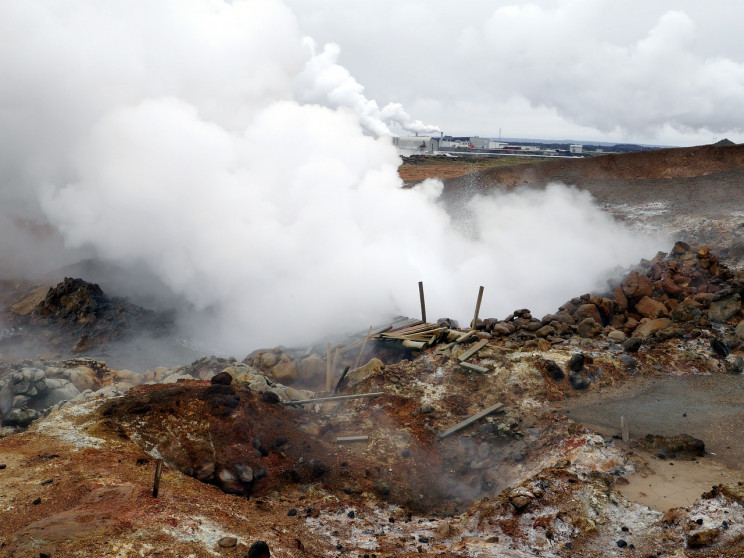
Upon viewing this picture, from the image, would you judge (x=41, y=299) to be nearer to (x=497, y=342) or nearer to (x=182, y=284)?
(x=182, y=284)

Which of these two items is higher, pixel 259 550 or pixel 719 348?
pixel 719 348

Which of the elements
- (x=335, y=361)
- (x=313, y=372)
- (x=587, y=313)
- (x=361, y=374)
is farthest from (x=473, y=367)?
(x=587, y=313)

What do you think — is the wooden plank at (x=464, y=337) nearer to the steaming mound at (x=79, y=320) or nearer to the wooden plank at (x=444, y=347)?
the wooden plank at (x=444, y=347)

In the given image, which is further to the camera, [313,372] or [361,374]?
[313,372]

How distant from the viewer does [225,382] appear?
7.86 metres

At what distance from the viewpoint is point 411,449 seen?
7.29 meters

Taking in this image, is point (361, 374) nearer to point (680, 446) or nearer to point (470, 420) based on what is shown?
point (470, 420)

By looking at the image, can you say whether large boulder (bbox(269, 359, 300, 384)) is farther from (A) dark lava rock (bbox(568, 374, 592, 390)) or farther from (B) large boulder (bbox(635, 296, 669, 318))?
(B) large boulder (bbox(635, 296, 669, 318))

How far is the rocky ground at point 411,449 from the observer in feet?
15.8

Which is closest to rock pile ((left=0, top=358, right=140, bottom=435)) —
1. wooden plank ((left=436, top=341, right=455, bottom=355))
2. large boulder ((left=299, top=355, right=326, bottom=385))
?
large boulder ((left=299, top=355, right=326, bottom=385))

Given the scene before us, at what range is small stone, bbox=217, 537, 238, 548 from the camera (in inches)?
170

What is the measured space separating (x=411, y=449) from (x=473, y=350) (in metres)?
3.14

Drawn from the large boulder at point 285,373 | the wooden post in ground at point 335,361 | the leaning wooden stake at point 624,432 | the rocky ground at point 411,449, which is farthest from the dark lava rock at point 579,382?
the large boulder at point 285,373

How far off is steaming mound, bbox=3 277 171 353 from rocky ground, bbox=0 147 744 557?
83.8 inches
